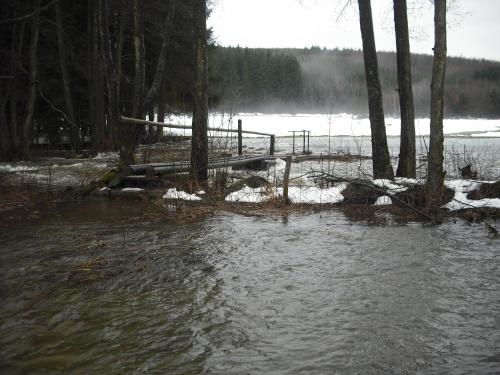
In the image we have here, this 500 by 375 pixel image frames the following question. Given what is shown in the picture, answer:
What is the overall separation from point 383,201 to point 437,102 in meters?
2.23

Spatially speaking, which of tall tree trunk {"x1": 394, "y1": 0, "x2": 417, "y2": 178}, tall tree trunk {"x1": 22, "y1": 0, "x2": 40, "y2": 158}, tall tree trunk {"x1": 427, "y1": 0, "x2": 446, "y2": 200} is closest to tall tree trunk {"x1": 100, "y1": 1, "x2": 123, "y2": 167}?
tall tree trunk {"x1": 22, "y1": 0, "x2": 40, "y2": 158}

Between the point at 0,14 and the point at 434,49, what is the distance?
18038 millimetres

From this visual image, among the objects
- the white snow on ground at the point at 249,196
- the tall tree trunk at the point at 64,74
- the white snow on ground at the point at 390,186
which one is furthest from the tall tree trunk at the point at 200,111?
the tall tree trunk at the point at 64,74

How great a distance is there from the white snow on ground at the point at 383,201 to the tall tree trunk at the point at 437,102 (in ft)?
2.96

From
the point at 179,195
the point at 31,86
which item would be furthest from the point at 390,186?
the point at 31,86

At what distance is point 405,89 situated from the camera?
11.8 m

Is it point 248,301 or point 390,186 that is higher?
point 390,186

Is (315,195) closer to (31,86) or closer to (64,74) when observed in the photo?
(31,86)

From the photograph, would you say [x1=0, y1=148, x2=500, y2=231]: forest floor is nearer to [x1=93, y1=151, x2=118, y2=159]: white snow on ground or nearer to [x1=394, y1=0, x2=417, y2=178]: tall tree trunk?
[x1=394, y1=0, x2=417, y2=178]: tall tree trunk

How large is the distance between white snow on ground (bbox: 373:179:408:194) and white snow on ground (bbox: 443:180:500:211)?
35.7 inches

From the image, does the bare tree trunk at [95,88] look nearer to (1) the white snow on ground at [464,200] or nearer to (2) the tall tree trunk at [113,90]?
(2) the tall tree trunk at [113,90]

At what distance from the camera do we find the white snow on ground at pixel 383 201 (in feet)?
32.7

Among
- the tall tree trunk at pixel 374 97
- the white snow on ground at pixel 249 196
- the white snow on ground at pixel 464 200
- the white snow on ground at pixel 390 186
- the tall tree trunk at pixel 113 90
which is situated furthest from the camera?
the tall tree trunk at pixel 113 90

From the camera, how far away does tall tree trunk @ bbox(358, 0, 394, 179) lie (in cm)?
1159
